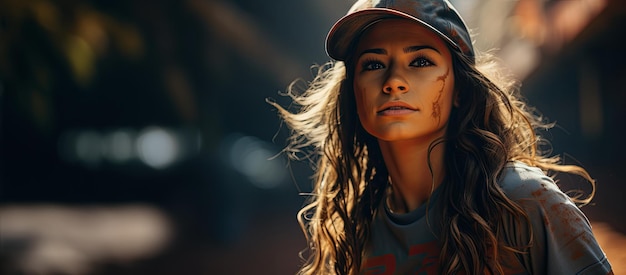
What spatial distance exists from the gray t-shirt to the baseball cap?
0.54 m

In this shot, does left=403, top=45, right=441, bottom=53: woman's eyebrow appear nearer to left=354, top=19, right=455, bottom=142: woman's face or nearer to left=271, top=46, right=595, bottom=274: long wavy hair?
left=354, top=19, right=455, bottom=142: woman's face

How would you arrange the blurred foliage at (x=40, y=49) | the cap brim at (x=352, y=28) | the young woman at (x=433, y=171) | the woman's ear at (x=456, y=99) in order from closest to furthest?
the young woman at (x=433, y=171), the cap brim at (x=352, y=28), the woman's ear at (x=456, y=99), the blurred foliage at (x=40, y=49)

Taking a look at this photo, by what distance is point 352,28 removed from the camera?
2928mm

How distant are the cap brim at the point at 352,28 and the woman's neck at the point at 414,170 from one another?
44cm

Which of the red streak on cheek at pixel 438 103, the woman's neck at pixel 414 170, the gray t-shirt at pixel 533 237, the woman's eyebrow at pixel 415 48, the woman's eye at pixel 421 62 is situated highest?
the woman's eyebrow at pixel 415 48

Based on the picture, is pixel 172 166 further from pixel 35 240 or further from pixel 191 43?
pixel 191 43

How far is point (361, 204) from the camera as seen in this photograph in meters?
3.13

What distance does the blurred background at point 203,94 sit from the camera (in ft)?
14.3

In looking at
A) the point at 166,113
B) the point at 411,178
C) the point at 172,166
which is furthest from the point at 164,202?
the point at 411,178

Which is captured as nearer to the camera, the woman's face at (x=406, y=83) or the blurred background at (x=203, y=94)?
the woman's face at (x=406, y=83)

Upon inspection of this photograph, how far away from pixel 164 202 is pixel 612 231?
15864 millimetres

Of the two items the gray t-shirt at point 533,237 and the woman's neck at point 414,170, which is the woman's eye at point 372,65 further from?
the gray t-shirt at point 533,237

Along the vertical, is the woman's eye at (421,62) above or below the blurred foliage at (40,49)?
below

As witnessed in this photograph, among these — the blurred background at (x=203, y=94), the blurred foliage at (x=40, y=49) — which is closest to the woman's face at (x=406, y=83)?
the blurred background at (x=203, y=94)
